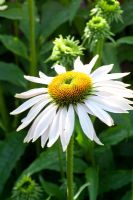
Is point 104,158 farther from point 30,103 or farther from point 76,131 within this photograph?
point 30,103

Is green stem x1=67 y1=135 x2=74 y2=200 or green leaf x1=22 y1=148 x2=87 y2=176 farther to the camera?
green leaf x1=22 y1=148 x2=87 y2=176

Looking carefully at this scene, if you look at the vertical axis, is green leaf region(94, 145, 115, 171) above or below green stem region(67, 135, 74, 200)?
below

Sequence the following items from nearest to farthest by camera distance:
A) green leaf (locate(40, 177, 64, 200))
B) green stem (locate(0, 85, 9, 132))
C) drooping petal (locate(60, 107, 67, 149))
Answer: drooping petal (locate(60, 107, 67, 149)) < green leaf (locate(40, 177, 64, 200)) < green stem (locate(0, 85, 9, 132))

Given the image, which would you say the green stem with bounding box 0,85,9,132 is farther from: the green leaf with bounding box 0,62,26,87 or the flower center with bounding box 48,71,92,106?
the flower center with bounding box 48,71,92,106

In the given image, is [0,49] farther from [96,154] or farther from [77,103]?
[77,103]

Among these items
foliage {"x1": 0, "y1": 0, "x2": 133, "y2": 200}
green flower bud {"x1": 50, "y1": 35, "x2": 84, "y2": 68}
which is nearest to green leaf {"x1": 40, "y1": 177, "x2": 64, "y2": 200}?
foliage {"x1": 0, "y1": 0, "x2": 133, "y2": 200}

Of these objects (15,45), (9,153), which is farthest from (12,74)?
(9,153)
